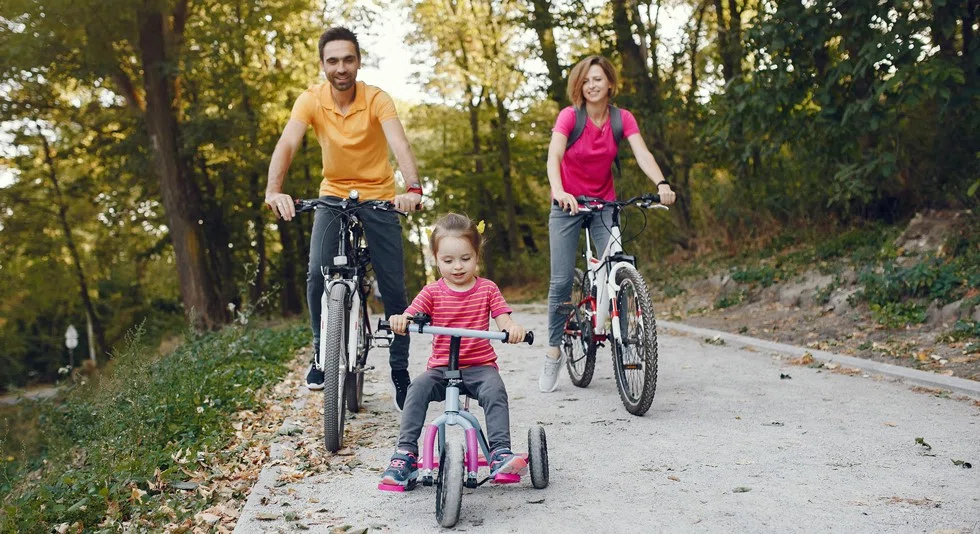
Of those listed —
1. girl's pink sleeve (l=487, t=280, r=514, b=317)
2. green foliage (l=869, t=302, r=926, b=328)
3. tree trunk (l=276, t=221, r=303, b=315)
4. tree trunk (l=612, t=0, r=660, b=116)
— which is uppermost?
tree trunk (l=612, t=0, r=660, b=116)

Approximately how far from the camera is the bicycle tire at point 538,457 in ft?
13.5

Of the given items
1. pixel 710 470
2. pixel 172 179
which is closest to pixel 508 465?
pixel 710 470

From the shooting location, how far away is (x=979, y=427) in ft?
16.5

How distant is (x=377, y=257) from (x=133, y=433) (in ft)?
5.93

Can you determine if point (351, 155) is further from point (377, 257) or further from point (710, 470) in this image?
point (710, 470)

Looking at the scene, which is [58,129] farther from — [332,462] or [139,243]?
[332,462]

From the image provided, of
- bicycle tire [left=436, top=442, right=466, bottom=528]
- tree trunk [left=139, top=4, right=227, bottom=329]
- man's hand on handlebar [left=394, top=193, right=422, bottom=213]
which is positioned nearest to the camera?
bicycle tire [left=436, top=442, right=466, bottom=528]

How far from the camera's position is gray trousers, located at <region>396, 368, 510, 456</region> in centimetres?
409

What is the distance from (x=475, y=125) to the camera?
30969mm

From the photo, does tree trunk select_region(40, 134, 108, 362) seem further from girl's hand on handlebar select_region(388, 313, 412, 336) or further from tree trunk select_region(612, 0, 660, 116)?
girl's hand on handlebar select_region(388, 313, 412, 336)

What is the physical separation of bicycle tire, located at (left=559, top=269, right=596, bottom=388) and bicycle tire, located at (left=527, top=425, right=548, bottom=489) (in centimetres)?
239

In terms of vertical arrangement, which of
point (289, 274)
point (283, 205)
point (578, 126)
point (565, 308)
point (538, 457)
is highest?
point (578, 126)

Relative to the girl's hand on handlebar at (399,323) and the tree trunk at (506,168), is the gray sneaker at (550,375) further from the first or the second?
the tree trunk at (506,168)

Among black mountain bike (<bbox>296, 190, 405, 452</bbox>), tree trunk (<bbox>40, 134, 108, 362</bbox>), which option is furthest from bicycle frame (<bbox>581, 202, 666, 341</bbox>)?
tree trunk (<bbox>40, 134, 108, 362</bbox>)
